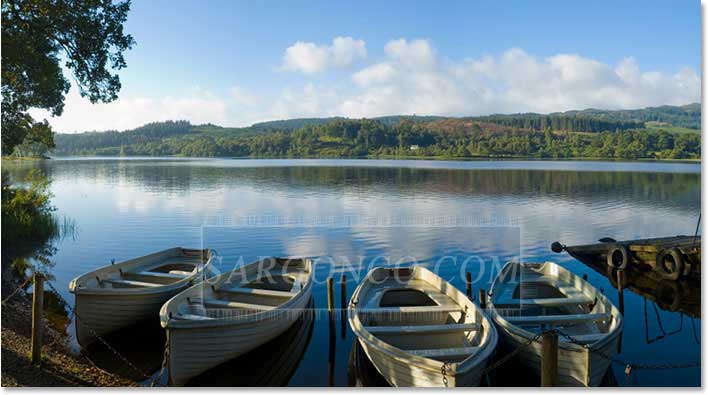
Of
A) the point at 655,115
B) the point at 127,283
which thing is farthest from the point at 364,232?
the point at 655,115

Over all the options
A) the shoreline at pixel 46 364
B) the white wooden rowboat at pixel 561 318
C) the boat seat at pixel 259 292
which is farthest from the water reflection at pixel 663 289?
the shoreline at pixel 46 364

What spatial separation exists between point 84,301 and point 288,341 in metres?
3.67

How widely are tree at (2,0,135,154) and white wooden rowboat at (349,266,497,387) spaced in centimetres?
897

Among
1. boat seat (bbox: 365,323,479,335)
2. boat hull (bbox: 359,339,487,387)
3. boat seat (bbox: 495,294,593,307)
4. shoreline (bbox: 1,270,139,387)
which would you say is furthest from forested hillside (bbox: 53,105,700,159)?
shoreline (bbox: 1,270,139,387)

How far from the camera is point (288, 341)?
27.8ft

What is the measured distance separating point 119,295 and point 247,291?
2.25 meters

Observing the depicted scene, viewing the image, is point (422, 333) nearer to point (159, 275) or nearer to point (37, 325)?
point (37, 325)

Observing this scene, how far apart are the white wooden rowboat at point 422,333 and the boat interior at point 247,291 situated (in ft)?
5.40

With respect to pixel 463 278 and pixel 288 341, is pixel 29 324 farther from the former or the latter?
pixel 463 278

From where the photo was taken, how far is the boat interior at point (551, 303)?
297 inches

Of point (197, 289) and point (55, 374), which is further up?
point (197, 289)

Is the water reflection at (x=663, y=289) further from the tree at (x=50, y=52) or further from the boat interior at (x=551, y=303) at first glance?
the tree at (x=50, y=52)

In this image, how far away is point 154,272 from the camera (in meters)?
10.6

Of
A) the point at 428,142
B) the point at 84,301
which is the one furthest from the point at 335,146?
the point at 84,301
